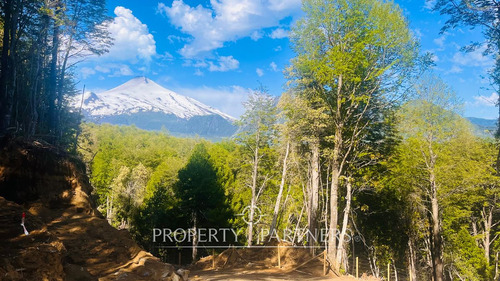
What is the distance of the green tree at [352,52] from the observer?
13.6 m

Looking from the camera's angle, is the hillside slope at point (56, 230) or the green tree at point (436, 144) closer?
the hillside slope at point (56, 230)

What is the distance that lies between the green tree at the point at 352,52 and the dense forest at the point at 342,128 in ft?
0.22

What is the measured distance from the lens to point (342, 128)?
15117mm

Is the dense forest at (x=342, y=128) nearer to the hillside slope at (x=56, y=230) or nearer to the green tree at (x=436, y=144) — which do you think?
the green tree at (x=436, y=144)

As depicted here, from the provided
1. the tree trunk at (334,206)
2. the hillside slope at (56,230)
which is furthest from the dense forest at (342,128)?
the hillside slope at (56,230)

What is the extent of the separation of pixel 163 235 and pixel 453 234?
→ 996 inches

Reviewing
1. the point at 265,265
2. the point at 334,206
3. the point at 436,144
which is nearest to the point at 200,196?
the point at 265,265

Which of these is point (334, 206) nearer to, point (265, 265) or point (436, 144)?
point (265, 265)

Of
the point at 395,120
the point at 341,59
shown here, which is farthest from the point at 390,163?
the point at 341,59

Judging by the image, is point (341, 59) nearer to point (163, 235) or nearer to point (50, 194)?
point (50, 194)

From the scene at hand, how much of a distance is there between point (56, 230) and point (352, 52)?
13839 mm

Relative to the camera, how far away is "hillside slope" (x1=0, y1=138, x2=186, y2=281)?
5.65m

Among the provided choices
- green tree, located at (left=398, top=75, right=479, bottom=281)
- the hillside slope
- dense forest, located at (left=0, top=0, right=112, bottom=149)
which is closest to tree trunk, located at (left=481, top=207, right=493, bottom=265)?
green tree, located at (left=398, top=75, right=479, bottom=281)

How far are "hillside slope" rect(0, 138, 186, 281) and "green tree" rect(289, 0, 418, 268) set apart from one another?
951 cm
